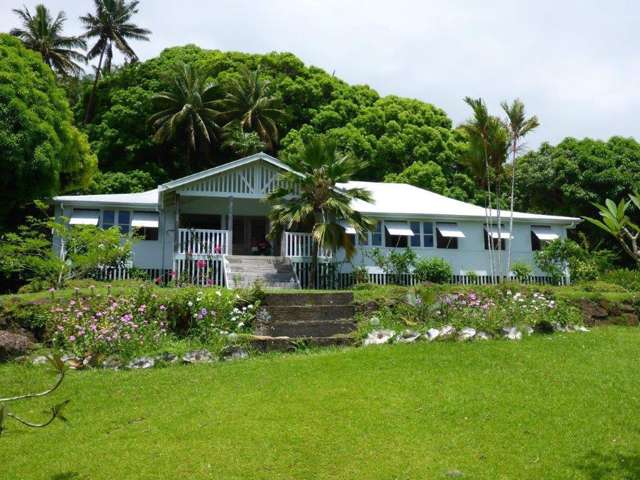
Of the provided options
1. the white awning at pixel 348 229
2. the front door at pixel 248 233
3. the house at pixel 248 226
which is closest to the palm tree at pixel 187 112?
the front door at pixel 248 233

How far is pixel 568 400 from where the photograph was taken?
747 cm

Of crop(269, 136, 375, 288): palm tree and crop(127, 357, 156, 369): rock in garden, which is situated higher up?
crop(269, 136, 375, 288): palm tree

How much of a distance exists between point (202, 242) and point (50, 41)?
25.3m

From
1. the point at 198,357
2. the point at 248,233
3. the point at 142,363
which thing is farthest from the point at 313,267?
the point at 142,363

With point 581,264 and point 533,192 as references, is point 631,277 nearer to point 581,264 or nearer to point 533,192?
point 581,264

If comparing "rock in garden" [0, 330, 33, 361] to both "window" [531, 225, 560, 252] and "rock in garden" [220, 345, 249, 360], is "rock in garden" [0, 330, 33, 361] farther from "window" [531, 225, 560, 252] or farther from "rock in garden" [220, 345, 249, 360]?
"window" [531, 225, 560, 252]

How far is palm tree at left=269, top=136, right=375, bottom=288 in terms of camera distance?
17406 millimetres

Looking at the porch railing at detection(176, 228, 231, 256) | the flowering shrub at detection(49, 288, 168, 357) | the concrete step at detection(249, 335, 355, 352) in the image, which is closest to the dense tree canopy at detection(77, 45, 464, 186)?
the porch railing at detection(176, 228, 231, 256)

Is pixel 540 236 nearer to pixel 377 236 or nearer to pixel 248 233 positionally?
pixel 377 236

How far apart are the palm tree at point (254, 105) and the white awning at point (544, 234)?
17681mm

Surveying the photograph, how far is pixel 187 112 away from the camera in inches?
1335

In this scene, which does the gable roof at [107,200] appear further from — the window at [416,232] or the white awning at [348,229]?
the window at [416,232]

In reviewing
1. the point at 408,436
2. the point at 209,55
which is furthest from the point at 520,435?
the point at 209,55

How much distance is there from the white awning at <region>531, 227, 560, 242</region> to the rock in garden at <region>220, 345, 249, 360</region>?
1556 cm
